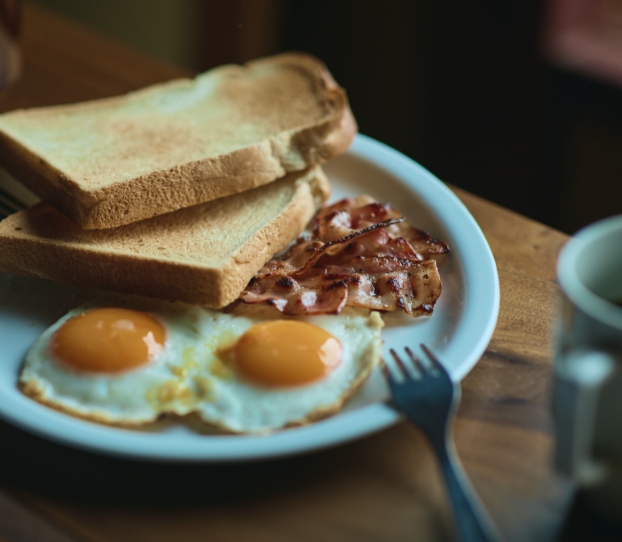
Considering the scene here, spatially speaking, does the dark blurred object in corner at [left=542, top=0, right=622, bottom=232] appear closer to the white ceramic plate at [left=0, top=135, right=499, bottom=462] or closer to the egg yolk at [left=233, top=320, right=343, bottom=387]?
the white ceramic plate at [left=0, top=135, right=499, bottom=462]

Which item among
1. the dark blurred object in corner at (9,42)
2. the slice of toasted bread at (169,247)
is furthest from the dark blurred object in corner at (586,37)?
the dark blurred object in corner at (9,42)

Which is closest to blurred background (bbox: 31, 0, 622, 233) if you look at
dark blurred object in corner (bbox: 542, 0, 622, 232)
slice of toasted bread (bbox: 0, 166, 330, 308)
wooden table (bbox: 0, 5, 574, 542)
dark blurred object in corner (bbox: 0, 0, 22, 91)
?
dark blurred object in corner (bbox: 542, 0, 622, 232)

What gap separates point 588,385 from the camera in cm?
95

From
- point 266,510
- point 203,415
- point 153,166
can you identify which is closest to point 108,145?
point 153,166

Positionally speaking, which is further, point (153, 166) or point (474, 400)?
point (153, 166)

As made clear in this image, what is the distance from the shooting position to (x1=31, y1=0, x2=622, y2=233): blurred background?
354cm

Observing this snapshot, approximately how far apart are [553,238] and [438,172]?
241cm

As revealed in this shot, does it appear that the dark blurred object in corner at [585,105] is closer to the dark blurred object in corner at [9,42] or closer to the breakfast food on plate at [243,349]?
the breakfast food on plate at [243,349]

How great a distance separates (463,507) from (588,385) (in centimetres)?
27

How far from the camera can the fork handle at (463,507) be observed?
3.37ft

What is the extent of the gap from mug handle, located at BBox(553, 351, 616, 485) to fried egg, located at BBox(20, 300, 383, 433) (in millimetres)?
418

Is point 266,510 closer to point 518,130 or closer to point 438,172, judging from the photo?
point 518,130

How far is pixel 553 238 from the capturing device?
6.39 feet

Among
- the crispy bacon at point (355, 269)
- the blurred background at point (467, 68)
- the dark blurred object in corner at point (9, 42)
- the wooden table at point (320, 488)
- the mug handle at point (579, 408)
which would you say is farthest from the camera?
the blurred background at point (467, 68)
